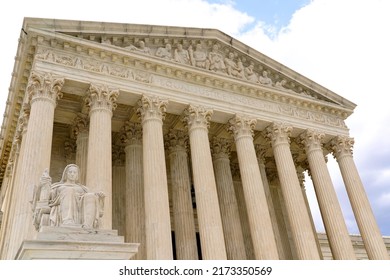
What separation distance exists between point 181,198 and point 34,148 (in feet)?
31.4

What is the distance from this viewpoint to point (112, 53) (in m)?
21.4

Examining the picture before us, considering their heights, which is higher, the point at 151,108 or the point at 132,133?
the point at 132,133

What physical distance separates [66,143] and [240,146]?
10.9 m

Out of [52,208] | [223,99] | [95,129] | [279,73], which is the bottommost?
[52,208]

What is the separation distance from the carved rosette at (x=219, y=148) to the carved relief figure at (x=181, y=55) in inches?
241

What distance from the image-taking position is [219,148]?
2753 centimetres

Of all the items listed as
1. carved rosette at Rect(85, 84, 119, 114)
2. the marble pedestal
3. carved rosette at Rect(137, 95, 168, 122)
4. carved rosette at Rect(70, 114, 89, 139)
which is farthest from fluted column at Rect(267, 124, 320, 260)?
the marble pedestal

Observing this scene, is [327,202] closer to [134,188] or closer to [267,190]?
[267,190]

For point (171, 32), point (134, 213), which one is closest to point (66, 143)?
point (134, 213)

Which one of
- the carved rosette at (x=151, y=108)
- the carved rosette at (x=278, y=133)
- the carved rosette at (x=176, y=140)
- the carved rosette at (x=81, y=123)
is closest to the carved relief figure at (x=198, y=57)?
the carved rosette at (x=151, y=108)

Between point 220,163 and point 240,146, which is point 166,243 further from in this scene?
point 220,163

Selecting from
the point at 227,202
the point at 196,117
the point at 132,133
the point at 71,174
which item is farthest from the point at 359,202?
the point at 71,174

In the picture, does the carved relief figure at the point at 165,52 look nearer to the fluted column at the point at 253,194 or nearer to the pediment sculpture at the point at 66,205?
the fluted column at the point at 253,194

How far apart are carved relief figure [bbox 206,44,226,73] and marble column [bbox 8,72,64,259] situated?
31.6 ft
